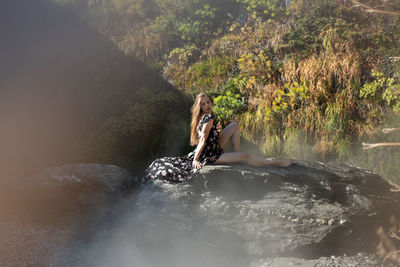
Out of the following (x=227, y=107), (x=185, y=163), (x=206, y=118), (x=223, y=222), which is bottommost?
(x=223, y=222)

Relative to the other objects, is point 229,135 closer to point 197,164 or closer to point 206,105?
point 206,105

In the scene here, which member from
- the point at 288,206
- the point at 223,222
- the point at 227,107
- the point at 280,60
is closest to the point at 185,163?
the point at 223,222

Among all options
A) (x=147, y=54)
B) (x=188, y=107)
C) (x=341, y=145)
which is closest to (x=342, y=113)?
(x=341, y=145)

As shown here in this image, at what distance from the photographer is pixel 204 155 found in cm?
362

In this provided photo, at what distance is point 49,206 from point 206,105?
87.6 inches

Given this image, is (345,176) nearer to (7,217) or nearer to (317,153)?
(317,153)

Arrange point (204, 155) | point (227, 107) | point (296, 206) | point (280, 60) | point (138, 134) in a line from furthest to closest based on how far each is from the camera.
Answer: point (280, 60) → point (138, 134) → point (227, 107) → point (204, 155) → point (296, 206)

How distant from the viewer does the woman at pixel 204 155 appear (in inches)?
138

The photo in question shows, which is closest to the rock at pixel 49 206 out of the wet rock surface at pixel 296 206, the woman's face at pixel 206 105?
the wet rock surface at pixel 296 206

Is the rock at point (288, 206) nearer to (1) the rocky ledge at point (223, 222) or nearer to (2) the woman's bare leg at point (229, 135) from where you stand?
(1) the rocky ledge at point (223, 222)

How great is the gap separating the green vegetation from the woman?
1.50 m

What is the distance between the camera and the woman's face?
143 inches

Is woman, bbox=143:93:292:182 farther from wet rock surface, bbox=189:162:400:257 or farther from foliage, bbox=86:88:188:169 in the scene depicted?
foliage, bbox=86:88:188:169

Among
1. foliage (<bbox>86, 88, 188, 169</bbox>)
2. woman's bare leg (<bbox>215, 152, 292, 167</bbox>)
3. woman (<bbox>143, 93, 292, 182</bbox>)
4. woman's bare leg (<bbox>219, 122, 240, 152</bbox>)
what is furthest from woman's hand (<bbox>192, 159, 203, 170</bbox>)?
foliage (<bbox>86, 88, 188, 169</bbox>)
